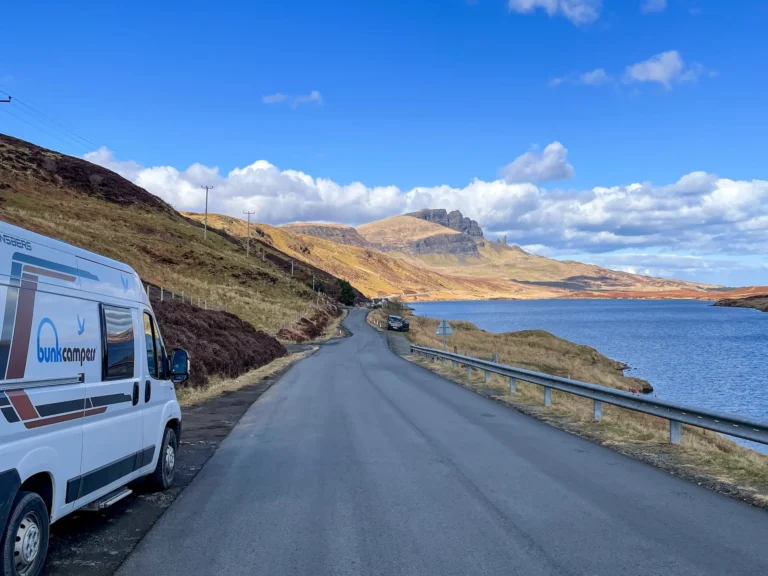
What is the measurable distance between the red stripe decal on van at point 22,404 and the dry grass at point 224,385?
395 inches

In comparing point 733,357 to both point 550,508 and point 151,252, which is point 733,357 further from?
point 151,252

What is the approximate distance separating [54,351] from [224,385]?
550 inches

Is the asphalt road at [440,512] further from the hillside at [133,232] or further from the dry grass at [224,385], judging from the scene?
the hillside at [133,232]

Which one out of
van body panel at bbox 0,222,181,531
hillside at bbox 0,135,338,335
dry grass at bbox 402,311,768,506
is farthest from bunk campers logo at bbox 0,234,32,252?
hillside at bbox 0,135,338,335

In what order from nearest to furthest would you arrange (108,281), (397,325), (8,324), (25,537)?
(8,324) → (25,537) → (108,281) → (397,325)

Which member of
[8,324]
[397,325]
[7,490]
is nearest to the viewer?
[7,490]

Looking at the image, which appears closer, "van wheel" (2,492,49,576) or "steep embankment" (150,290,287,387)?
"van wheel" (2,492,49,576)

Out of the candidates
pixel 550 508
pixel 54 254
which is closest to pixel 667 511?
pixel 550 508

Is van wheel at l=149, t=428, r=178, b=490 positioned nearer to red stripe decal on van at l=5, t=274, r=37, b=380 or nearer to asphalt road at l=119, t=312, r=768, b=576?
asphalt road at l=119, t=312, r=768, b=576

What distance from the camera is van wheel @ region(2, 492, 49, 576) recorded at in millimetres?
4004

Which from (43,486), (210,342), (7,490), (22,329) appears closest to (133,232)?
(210,342)

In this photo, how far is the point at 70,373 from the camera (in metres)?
4.90

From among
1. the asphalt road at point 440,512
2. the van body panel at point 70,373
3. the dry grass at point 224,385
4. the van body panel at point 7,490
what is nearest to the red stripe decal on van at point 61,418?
the van body panel at point 70,373

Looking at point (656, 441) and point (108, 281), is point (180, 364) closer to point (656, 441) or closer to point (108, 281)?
point (108, 281)
